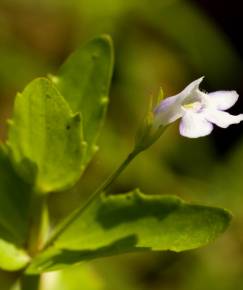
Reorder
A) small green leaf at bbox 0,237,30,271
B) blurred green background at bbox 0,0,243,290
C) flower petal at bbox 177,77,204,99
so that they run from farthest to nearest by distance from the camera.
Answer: blurred green background at bbox 0,0,243,290 < small green leaf at bbox 0,237,30,271 < flower petal at bbox 177,77,204,99

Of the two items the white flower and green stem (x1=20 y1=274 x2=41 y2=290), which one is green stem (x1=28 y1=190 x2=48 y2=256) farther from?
the white flower

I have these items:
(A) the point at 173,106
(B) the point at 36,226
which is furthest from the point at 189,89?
(B) the point at 36,226

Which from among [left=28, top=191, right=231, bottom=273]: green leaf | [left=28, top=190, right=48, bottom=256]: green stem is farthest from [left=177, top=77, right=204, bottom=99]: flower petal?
[left=28, top=190, right=48, bottom=256]: green stem

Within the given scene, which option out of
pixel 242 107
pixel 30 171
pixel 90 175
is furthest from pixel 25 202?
pixel 242 107

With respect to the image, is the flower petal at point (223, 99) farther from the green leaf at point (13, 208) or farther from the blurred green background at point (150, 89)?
the blurred green background at point (150, 89)

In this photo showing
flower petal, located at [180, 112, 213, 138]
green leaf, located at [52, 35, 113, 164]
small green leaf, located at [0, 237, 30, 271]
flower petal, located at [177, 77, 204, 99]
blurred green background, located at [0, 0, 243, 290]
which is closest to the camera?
flower petal, located at [180, 112, 213, 138]

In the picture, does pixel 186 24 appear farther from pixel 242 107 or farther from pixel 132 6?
pixel 242 107

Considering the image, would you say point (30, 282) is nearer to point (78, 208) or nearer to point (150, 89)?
point (78, 208)
